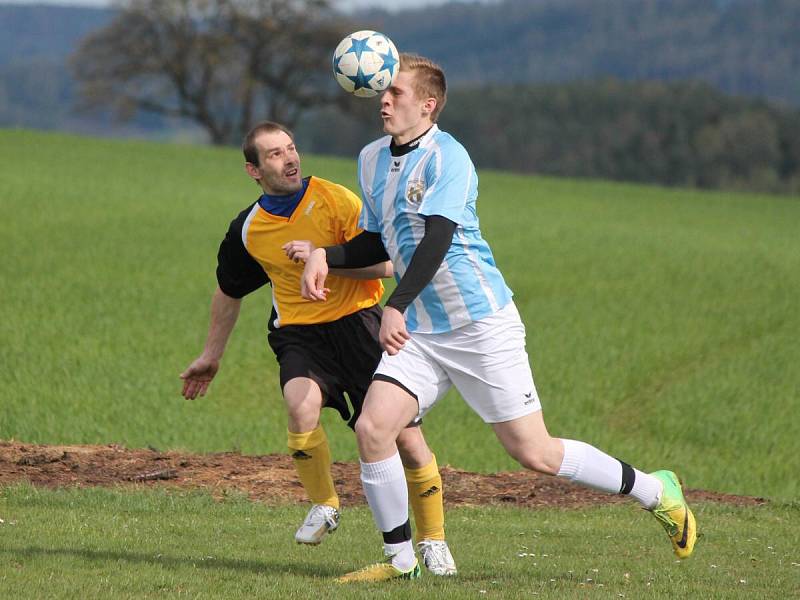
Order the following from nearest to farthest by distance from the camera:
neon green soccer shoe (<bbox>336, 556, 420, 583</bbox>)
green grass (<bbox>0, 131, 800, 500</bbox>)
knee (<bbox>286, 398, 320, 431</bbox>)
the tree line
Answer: neon green soccer shoe (<bbox>336, 556, 420, 583</bbox>), knee (<bbox>286, 398, 320, 431</bbox>), green grass (<bbox>0, 131, 800, 500</bbox>), the tree line

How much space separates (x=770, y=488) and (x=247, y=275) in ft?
26.0

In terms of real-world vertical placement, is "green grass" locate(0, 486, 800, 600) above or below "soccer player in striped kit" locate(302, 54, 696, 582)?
below

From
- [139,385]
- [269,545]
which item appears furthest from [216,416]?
[269,545]

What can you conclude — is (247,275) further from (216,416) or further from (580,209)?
(580,209)

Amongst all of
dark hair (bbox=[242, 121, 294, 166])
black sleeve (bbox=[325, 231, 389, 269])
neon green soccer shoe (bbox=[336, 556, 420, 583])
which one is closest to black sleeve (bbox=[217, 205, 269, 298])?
dark hair (bbox=[242, 121, 294, 166])

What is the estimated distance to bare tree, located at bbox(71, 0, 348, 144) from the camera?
225 feet

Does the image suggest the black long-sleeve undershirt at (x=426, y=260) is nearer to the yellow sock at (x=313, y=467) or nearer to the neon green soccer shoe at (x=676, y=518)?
the yellow sock at (x=313, y=467)

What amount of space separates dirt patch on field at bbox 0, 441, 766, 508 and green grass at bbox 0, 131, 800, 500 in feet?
5.99

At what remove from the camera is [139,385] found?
1527 centimetres

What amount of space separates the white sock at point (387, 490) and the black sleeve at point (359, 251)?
0.94 m

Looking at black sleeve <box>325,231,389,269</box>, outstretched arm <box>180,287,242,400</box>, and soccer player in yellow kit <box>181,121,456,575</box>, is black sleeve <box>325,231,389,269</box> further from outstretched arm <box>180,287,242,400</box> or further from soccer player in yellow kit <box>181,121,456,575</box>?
outstretched arm <box>180,287,242,400</box>

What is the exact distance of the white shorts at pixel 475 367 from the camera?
5840 millimetres

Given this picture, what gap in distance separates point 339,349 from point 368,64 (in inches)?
63.3

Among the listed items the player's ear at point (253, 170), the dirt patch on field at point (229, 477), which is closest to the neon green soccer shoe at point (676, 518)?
the player's ear at point (253, 170)
